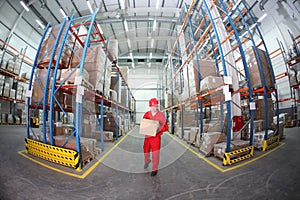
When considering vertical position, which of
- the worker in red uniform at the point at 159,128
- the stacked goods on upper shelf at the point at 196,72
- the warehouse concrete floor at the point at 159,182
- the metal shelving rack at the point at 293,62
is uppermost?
the stacked goods on upper shelf at the point at 196,72

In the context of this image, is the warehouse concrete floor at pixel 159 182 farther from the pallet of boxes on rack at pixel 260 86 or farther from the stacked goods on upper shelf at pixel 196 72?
the stacked goods on upper shelf at pixel 196 72

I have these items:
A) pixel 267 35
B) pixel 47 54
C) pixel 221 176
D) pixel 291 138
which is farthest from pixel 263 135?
pixel 47 54

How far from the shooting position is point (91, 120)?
13.7ft

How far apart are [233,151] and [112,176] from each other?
2.38m

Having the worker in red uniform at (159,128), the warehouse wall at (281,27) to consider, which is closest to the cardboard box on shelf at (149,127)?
the worker in red uniform at (159,128)

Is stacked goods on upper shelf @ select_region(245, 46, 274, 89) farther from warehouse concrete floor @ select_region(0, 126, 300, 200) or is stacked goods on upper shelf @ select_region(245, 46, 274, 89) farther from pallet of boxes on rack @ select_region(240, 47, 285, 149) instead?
warehouse concrete floor @ select_region(0, 126, 300, 200)

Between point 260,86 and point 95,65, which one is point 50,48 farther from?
point 260,86

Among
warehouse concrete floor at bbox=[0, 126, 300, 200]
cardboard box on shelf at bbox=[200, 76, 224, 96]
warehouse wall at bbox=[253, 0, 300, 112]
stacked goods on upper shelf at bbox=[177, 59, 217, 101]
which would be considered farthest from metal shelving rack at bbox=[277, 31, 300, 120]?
stacked goods on upper shelf at bbox=[177, 59, 217, 101]

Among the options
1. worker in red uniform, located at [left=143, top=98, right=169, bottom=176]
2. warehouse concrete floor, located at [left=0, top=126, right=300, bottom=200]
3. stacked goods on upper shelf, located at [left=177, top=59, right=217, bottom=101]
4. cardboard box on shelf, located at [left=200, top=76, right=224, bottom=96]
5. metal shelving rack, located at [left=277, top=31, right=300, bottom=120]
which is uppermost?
stacked goods on upper shelf, located at [left=177, top=59, right=217, bottom=101]

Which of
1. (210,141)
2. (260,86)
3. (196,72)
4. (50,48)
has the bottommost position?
(210,141)

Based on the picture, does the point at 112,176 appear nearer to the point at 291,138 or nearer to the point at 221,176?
the point at 221,176

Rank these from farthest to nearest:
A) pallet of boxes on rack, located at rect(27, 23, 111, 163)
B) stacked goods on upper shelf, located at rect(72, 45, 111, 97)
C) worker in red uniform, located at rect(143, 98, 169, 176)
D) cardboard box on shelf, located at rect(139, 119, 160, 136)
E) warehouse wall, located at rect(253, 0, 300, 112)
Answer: stacked goods on upper shelf, located at rect(72, 45, 111, 97), pallet of boxes on rack, located at rect(27, 23, 111, 163), worker in red uniform, located at rect(143, 98, 169, 176), cardboard box on shelf, located at rect(139, 119, 160, 136), warehouse wall, located at rect(253, 0, 300, 112)

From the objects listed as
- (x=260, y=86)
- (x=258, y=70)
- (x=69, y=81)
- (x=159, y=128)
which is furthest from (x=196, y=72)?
(x=69, y=81)

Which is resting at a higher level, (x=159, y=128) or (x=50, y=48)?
(x=50, y=48)
